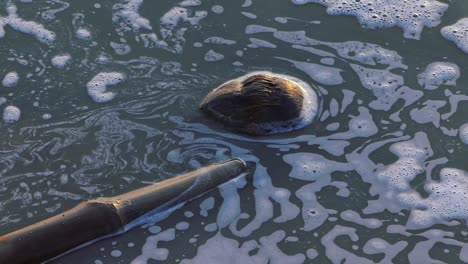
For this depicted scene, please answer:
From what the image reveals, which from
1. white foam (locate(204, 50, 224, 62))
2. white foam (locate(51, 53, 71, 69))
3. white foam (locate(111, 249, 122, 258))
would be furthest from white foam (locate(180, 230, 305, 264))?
white foam (locate(51, 53, 71, 69))

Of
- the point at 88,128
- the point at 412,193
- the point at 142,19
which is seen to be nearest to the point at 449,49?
the point at 412,193

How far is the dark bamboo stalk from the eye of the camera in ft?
8.35

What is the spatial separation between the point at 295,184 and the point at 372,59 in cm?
88

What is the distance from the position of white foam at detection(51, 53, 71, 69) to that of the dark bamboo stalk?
3.05 ft

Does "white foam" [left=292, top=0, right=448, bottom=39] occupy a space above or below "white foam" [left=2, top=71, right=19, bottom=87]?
above

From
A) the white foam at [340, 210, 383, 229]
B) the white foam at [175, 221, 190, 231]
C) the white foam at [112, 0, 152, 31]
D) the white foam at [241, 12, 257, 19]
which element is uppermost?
the white foam at [241, 12, 257, 19]

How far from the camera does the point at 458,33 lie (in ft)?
11.9

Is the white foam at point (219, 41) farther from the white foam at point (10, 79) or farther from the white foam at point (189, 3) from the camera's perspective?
the white foam at point (10, 79)

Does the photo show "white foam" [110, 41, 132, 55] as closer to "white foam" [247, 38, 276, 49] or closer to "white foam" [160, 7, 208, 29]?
"white foam" [160, 7, 208, 29]

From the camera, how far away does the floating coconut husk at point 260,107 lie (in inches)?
121

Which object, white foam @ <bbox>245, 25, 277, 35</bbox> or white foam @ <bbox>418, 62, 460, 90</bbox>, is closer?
white foam @ <bbox>418, 62, 460, 90</bbox>

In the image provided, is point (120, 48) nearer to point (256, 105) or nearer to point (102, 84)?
point (102, 84)

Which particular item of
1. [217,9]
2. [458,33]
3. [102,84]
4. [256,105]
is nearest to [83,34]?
[102,84]

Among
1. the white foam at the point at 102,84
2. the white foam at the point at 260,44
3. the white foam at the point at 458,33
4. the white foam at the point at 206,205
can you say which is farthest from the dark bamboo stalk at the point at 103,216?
the white foam at the point at 458,33
